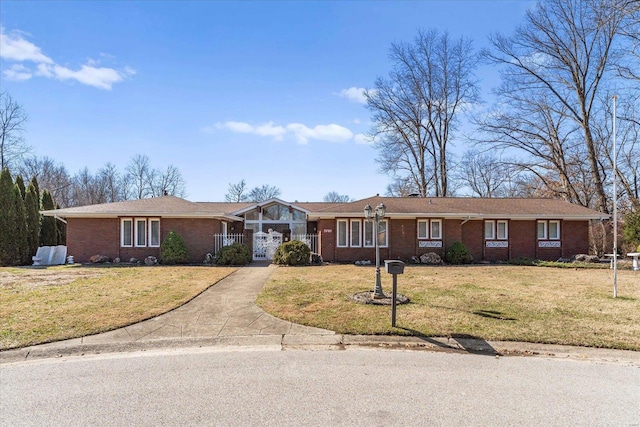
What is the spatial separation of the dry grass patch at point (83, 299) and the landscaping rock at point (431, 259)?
33.1 ft

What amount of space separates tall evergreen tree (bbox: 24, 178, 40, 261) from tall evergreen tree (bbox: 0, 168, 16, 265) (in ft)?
4.14

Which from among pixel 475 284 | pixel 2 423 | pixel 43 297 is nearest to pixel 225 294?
pixel 43 297

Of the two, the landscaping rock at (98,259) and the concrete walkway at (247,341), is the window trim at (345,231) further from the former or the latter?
the concrete walkway at (247,341)

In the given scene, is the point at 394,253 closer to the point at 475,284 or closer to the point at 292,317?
the point at 475,284

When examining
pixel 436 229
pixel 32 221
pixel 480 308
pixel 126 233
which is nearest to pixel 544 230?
pixel 436 229

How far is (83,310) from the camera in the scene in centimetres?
796

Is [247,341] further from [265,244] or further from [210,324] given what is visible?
[265,244]

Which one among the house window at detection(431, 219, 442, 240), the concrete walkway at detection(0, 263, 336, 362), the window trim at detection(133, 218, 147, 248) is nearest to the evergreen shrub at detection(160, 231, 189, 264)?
the window trim at detection(133, 218, 147, 248)

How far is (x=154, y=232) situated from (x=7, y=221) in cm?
748

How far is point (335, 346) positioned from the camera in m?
5.99

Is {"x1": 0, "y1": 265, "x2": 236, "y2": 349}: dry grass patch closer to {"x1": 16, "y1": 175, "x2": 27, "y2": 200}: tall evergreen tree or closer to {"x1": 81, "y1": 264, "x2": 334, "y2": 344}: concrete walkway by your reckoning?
{"x1": 81, "y1": 264, "x2": 334, "y2": 344}: concrete walkway

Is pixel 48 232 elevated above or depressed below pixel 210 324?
above

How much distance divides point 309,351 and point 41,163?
174 feet

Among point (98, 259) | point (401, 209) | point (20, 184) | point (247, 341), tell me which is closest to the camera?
point (247, 341)
